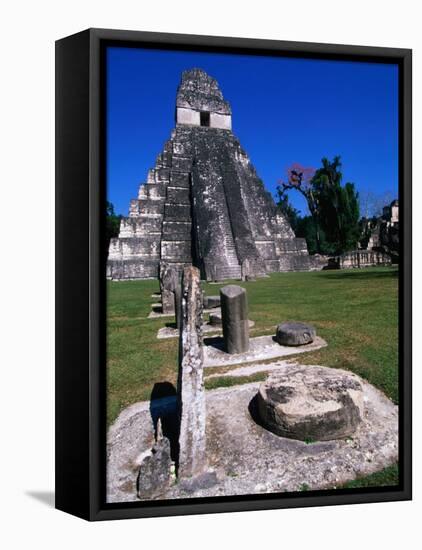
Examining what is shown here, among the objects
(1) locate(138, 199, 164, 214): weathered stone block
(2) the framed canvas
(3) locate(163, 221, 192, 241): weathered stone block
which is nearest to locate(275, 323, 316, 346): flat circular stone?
(2) the framed canvas

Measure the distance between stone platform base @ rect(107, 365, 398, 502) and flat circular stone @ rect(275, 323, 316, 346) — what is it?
2.09 m

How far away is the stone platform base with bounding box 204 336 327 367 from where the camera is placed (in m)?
6.93

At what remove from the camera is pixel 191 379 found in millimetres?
4418

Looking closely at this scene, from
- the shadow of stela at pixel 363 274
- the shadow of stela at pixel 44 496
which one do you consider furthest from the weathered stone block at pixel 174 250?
the shadow of stela at pixel 44 496

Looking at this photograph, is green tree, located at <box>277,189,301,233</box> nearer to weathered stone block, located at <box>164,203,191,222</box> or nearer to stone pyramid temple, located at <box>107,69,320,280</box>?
stone pyramid temple, located at <box>107,69,320,280</box>

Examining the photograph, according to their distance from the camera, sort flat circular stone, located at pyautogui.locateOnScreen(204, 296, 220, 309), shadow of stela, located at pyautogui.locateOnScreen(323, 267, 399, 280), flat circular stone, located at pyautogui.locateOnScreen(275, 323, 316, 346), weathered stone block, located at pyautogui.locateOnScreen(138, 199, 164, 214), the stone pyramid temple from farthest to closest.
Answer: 1. weathered stone block, located at pyautogui.locateOnScreen(138, 199, 164, 214)
2. flat circular stone, located at pyautogui.locateOnScreen(204, 296, 220, 309)
3. the stone pyramid temple
4. flat circular stone, located at pyautogui.locateOnScreen(275, 323, 316, 346)
5. shadow of stela, located at pyautogui.locateOnScreen(323, 267, 399, 280)

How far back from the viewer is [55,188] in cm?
476

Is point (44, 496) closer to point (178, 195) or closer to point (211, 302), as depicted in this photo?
point (211, 302)

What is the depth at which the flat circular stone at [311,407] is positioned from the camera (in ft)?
15.9

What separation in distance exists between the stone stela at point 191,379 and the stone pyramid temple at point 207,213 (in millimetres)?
3445

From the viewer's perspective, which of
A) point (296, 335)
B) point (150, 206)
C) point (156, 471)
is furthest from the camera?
point (150, 206)

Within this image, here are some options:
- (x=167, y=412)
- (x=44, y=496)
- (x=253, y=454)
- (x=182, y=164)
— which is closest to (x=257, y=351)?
(x=167, y=412)

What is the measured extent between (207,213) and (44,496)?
896cm

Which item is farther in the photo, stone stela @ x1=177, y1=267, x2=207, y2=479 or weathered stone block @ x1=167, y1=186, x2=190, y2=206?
weathered stone block @ x1=167, y1=186, x2=190, y2=206
